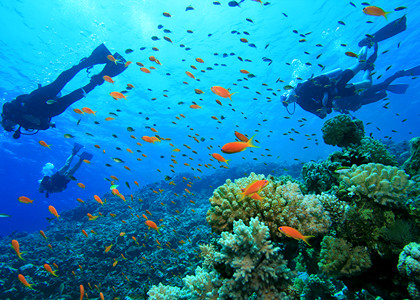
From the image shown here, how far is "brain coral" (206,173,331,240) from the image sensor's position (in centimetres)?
266

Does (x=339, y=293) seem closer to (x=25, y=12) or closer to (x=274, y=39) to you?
(x=274, y=39)

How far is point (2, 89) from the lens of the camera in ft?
72.7

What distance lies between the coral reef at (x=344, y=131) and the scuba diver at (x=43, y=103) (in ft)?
32.2

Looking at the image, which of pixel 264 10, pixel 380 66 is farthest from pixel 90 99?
pixel 380 66

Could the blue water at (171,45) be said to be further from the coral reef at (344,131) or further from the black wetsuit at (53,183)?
the black wetsuit at (53,183)

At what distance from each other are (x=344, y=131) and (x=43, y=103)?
44.3 feet

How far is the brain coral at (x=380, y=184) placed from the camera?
2330 millimetres

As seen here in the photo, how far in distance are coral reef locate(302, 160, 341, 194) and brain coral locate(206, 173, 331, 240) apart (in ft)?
5.62

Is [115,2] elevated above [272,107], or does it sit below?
below

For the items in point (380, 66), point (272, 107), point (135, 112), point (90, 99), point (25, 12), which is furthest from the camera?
point (272, 107)

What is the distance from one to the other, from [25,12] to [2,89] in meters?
11.9

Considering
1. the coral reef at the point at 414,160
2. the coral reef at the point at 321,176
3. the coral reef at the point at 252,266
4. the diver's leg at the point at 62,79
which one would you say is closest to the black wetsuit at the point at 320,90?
the coral reef at the point at 414,160

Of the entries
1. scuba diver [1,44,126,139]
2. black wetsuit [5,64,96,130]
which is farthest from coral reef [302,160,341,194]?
black wetsuit [5,64,96,130]

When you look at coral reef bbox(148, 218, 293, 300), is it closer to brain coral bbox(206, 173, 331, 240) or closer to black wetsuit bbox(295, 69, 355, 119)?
brain coral bbox(206, 173, 331, 240)
